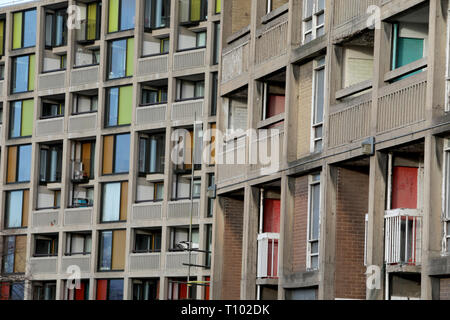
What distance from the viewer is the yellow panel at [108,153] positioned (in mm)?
64688

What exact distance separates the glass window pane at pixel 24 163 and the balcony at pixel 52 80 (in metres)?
3.34

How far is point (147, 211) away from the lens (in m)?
62.2

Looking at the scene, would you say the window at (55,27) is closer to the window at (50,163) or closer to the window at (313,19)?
the window at (50,163)

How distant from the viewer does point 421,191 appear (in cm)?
2938

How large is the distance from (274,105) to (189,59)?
24045 mm

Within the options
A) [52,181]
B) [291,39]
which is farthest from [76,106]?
[291,39]

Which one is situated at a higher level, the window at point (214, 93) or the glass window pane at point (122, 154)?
the window at point (214, 93)

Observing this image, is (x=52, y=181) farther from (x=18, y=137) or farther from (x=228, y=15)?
(x=228, y=15)

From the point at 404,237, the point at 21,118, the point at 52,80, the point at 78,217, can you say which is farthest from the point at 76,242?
the point at 404,237

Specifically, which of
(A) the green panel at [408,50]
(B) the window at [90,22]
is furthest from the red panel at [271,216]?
(B) the window at [90,22]

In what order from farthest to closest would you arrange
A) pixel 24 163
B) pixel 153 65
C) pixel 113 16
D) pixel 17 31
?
pixel 17 31 → pixel 24 163 → pixel 113 16 → pixel 153 65

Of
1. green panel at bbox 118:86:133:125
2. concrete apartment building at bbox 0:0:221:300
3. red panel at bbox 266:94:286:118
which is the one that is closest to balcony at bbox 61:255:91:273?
concrete apartment building at bbox 0:0:221:300

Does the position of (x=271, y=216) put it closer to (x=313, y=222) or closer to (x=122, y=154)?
(x=313, y=222)
